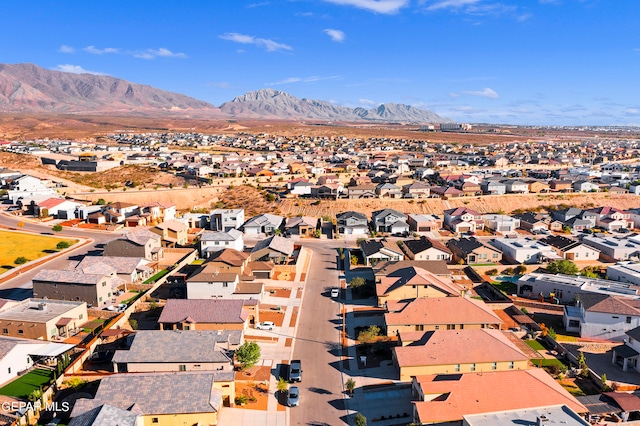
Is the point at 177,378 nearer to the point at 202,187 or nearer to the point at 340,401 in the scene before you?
the point at 340,401

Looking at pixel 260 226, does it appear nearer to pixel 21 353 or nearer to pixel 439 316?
pixel 439 316

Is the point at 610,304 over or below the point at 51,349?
over

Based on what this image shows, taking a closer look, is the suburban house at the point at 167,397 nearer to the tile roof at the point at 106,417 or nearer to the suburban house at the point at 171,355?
the tile roof at the point at 106,417

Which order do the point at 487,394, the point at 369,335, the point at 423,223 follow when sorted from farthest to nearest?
the point at 423,223
the point at 369,335
the point at 487,394

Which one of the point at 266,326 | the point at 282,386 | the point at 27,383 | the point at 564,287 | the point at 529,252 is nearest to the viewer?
the point at 282,386

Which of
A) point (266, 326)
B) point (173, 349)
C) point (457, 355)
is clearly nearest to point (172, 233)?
point (266, 326)

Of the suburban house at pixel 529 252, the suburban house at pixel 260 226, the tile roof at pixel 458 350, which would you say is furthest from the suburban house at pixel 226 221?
the tile roof at pixel 458 350
